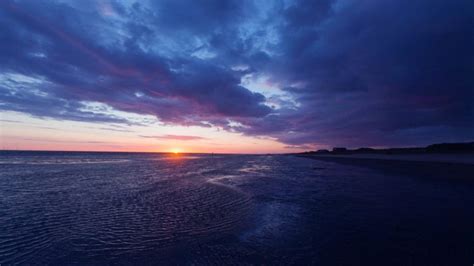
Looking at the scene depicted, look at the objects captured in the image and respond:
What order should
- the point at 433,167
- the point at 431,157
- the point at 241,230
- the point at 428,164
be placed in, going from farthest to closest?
the point at 431,157
the point at 428,164
the point at 433,167
the point at 241,230

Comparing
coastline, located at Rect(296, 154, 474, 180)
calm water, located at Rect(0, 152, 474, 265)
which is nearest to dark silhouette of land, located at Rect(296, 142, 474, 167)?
coastline, located at Rect(296, 154, 474, 180)

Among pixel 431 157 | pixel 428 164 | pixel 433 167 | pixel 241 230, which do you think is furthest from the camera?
pixel 431 157

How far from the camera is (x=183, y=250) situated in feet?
23.4

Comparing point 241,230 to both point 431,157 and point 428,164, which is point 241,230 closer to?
point 428,164

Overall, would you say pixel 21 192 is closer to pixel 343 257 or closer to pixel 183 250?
pixel 183 250

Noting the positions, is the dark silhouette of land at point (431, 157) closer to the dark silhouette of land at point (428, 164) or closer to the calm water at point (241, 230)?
the dark silhouette of land at point (428, 164)

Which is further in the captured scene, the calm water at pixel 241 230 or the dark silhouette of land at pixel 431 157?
the dark silhouette of land at pixel 431 157

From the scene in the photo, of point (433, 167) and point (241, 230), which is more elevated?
point (433, 167)

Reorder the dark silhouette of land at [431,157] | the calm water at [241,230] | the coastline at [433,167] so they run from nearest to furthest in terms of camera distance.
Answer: the calm water at [241,230]
the coastline at [433,167]
the dark silhouette of land at [431,157]

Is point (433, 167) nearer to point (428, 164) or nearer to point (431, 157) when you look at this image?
point (428, 164)

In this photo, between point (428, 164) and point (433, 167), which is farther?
point (428, 164)

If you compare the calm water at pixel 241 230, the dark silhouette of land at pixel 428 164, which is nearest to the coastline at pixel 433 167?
the dark silhouette of land at pixel 428 164

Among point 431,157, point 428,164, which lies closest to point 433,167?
point 428,164

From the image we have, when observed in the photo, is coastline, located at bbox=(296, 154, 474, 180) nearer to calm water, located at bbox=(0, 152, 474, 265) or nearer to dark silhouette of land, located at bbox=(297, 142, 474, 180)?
dark silhouette of land, located at bbox=(297, 142, 474, 180)
